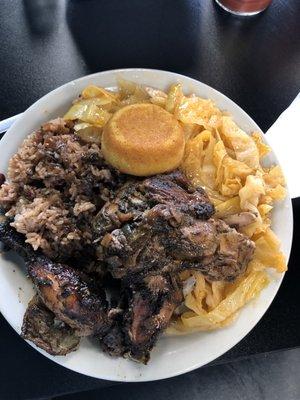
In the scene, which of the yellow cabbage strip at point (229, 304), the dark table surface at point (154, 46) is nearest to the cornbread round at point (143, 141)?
the yellow cabbage strip at point (229, 304)

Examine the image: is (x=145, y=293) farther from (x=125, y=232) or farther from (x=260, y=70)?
(x=260, y=70)

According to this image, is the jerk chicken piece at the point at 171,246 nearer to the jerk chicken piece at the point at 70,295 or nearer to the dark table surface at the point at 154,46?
the jerk chicken piece at the point at 70,295

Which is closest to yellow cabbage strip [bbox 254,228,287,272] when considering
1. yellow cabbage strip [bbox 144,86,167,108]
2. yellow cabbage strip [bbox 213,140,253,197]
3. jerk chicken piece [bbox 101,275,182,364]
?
yellow cabbage strip [bbox 213,140,253,197]

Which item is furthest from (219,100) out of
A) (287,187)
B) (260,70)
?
(260,70)

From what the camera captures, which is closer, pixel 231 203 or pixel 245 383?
pixel 231 203

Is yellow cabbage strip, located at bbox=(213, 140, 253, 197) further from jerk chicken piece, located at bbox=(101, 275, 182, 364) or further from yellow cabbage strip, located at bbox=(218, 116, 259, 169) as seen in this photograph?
jerk chicken piece, located at bbox=(101, 275, 182, 364)

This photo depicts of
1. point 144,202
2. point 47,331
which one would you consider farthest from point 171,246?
point 47,331

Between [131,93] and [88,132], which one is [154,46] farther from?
[88,132]

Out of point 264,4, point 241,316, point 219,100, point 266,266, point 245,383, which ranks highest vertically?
point 264,4
